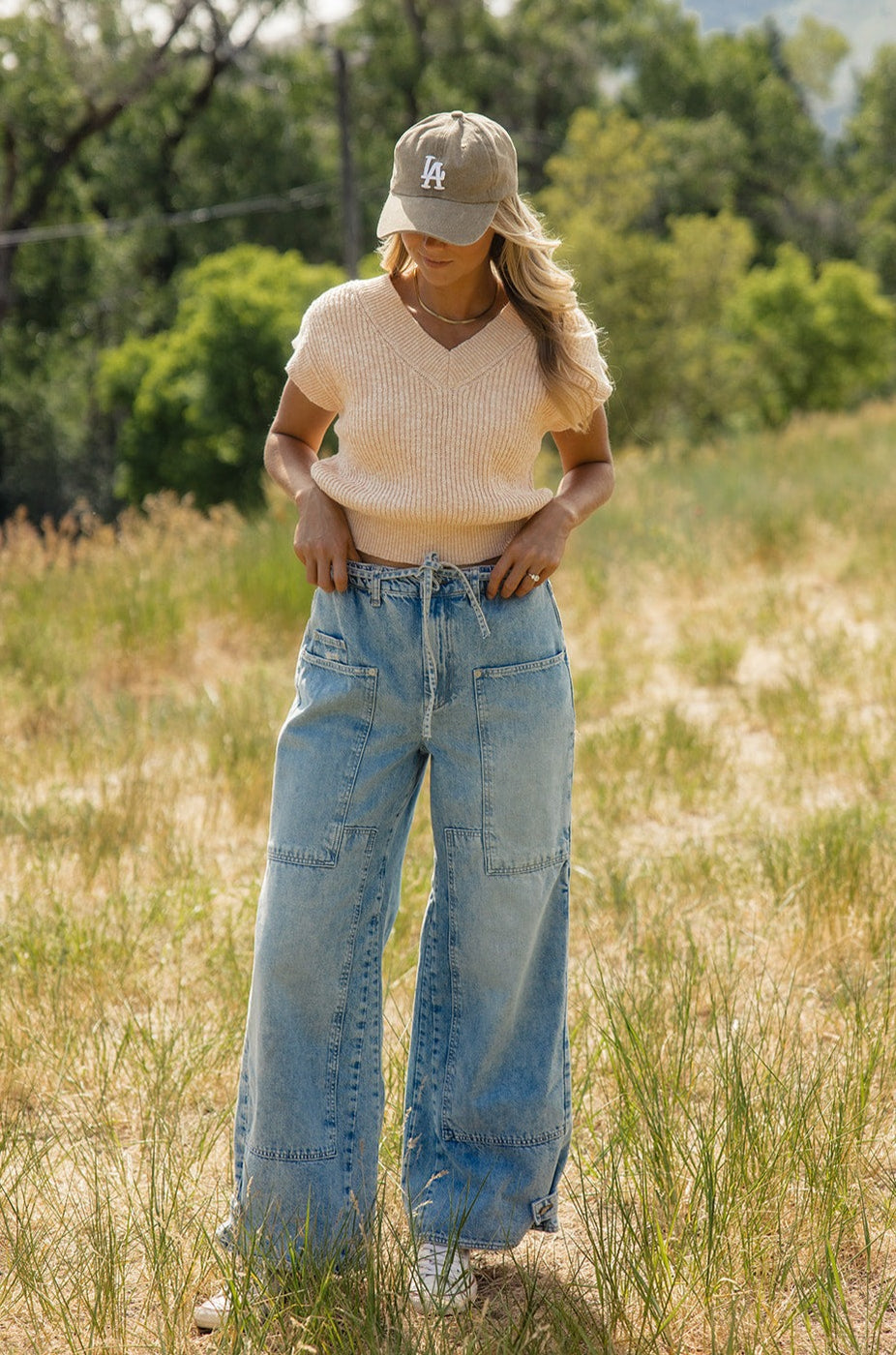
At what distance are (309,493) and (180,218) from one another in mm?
25929

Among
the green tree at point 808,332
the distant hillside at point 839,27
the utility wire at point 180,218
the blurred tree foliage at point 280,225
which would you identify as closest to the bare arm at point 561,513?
the blurred tree foliage at point 280,225

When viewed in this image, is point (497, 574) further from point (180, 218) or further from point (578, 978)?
point (180, 218)

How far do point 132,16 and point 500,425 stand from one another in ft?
90.1

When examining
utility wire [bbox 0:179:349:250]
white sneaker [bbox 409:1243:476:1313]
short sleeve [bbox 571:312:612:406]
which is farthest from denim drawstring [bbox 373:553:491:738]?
utility wire [bbox 0:179:349:250]

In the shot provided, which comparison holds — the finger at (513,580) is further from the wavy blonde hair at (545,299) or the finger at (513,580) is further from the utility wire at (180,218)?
the utility wire at (180,218)

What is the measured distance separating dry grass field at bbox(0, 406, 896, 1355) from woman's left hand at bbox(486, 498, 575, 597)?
95cm

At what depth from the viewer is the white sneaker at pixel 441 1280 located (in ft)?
6.93

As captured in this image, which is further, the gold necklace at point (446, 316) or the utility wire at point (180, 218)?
the utility wire at point (180, 218)

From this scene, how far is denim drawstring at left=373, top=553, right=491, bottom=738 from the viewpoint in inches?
82.4

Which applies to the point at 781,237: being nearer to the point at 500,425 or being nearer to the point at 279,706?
the point at 279,706

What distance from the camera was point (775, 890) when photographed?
372 cm

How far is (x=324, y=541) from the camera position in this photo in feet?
7.04

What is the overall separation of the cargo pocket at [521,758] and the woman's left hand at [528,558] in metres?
0.12

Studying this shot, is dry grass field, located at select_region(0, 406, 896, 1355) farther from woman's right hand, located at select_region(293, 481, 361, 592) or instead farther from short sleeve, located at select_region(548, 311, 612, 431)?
short sleeve, located at select_region(548, 311, 612, 431)
